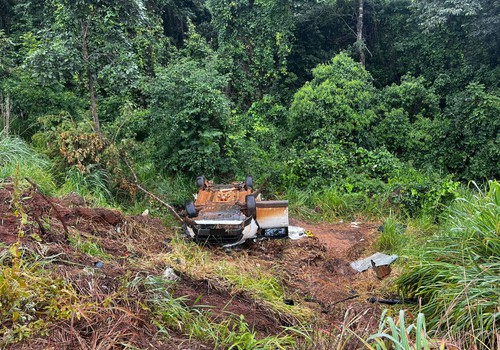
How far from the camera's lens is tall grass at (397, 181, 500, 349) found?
8.31ft

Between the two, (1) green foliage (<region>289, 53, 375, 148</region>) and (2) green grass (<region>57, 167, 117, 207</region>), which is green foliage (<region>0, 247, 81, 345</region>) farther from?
(1) green foliage (<region>289, 53, 375, 148</region>)

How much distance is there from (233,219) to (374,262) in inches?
68.8

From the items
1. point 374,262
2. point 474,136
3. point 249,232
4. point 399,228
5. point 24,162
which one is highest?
point 24,162

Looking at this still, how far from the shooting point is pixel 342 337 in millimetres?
2512

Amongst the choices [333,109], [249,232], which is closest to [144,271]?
[249,232]

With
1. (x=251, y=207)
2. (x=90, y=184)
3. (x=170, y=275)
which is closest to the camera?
(x=170, y=275)

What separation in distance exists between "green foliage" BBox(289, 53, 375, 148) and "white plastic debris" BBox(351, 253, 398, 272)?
5.08 metres

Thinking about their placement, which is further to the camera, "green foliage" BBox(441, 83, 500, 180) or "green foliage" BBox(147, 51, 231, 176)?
"green foliage" BBox(441, 83, 500, 180)

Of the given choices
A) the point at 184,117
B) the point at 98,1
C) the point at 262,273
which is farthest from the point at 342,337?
the point at 98,1

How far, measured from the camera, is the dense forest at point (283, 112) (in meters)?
6.66

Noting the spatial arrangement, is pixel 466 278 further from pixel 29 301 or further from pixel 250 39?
pixel 250 39

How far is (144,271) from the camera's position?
326cm

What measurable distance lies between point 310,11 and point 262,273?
11.6 metres

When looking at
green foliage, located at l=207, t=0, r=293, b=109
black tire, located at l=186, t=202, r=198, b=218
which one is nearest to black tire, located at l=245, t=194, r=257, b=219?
black tire, located at l=186, t=202, r=198, b=218
